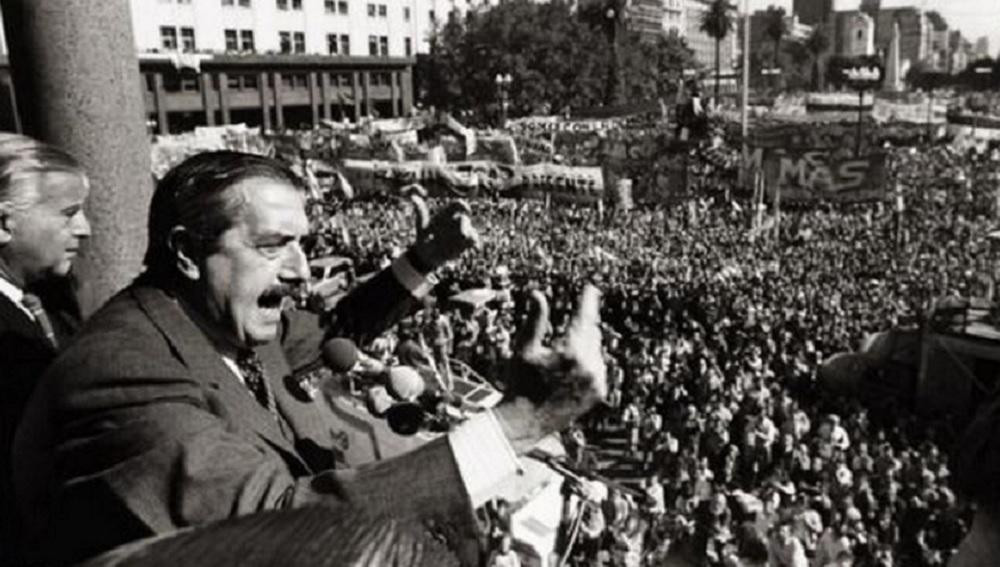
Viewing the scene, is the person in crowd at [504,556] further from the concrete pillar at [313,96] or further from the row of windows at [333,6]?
the concrete pillar at [313,96]

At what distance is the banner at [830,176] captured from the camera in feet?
90.1

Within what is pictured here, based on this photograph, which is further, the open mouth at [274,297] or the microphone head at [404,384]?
Result: the microphone head at [404,384]

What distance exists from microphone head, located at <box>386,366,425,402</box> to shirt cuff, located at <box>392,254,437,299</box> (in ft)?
3.12

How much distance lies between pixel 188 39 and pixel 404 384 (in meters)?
54.2

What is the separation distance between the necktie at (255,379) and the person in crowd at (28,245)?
437mm

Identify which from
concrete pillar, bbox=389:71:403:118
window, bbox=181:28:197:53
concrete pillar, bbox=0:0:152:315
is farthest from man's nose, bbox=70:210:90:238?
concrete pillar, bbox=389:71:403:118

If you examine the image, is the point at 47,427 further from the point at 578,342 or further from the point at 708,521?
the point at 708,521

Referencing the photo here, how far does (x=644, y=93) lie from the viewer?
84938 mm

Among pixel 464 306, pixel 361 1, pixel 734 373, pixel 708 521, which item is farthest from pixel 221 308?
pixel 361 1

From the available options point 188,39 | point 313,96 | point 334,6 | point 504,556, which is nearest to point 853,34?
point 334,6

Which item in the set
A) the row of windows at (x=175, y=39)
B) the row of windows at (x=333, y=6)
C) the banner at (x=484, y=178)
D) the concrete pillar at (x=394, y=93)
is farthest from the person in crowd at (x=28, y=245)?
the concrete pillar at (x=394, y=93)

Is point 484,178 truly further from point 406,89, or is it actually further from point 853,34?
point 853,34

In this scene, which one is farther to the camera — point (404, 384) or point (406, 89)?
point (406, 89)

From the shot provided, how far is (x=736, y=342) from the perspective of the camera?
1745cm
